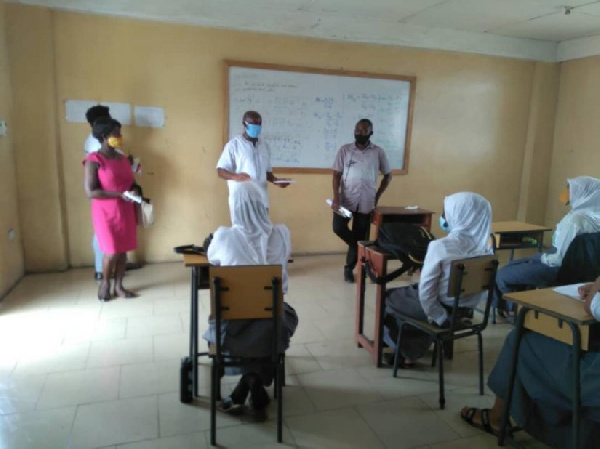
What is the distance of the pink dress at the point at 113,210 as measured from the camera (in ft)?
11.4

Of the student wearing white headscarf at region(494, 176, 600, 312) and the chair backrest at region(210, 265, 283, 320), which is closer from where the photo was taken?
the chair backrest at region(210, 265, 283, 320)

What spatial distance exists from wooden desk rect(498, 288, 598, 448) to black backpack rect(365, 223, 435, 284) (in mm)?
714

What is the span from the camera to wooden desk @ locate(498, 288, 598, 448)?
5.44 ft

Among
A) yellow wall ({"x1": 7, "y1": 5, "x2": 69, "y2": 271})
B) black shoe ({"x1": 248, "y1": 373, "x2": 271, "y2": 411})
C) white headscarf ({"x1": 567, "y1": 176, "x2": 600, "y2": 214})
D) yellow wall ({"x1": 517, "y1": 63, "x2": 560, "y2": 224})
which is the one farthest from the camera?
yellow wall ({"x1": 517, "y1": 63, "x2": 560, "y2": 224})

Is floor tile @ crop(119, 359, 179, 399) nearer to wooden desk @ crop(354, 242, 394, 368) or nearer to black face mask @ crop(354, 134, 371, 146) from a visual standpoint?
wooden desk @ crop(354, 242, 394, 368)

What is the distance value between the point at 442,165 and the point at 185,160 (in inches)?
124

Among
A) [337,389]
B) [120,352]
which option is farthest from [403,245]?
[120,352]

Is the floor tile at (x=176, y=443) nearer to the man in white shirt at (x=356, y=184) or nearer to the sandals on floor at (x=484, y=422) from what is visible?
the sandals on floor at (x=484, y=422)

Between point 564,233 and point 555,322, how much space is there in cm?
131

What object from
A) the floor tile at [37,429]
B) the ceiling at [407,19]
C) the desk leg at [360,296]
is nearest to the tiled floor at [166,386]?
the floor tile at [37,429]

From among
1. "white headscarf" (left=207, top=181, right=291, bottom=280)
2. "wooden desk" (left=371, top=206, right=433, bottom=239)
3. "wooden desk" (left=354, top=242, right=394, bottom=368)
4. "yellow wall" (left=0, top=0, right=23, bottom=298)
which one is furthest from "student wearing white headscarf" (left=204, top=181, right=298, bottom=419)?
"yellow wall" (left=0, top=0, right=23, bottom=298)

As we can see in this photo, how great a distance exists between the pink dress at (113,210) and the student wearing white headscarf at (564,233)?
292 cm

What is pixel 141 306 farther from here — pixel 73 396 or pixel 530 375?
pixel 530 375

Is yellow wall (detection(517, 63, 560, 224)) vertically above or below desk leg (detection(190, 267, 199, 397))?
above
